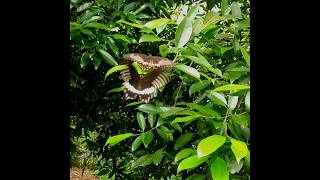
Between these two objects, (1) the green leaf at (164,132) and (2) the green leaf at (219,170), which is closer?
(2) the green leaf at (219,170)

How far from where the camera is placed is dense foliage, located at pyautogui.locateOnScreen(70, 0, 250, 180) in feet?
3.04

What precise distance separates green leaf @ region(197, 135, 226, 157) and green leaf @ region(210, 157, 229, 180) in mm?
62

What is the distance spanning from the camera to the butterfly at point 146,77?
827 millimetres

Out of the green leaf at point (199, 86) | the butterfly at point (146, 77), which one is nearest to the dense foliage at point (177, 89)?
the green leaf at point (199, 86)

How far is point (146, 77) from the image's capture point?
2.72ft

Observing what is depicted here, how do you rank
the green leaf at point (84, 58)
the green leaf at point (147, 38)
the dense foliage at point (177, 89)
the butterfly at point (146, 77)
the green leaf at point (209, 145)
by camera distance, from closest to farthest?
the green leaf at point (209, 145) < the butterfly at point (146, 77) < the dense foliage at point (177, 89) < the green leaf at point (147, 38) < the green leaf at point (84, 58)

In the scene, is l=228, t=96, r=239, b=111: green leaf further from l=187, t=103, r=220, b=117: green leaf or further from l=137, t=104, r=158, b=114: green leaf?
l=137, t=104, r=158, b=114: green leaf

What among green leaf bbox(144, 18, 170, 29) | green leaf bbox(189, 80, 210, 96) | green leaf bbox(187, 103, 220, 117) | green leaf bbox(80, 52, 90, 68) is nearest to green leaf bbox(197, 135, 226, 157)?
green leaf bbox(187, 103, 220, 117)

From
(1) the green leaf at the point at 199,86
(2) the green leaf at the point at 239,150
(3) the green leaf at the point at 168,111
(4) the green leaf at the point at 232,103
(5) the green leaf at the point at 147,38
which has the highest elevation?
(5) the green leaf at the point at 147,38

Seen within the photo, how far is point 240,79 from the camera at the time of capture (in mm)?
1053

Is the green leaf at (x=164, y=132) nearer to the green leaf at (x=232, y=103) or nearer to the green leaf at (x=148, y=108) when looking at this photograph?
the green leaf at (x=148, y=108)
